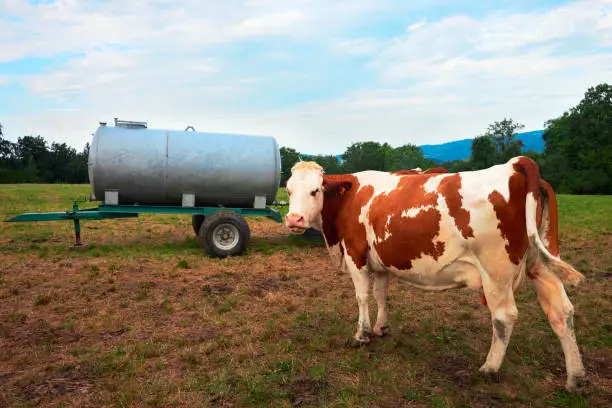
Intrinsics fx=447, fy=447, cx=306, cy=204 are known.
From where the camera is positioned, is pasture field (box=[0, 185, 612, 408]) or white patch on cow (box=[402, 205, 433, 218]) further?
white patch on cow (box=[402, 205, 433, 218])

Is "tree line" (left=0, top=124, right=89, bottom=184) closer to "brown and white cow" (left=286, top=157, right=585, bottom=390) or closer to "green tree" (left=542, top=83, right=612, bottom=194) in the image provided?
"green tree" (left=542, top=83, right=612, bottom=194)

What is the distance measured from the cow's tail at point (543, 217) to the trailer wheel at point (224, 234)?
7024mm

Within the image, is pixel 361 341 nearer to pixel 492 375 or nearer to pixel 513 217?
pixel 492 375

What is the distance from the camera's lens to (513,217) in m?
3.93

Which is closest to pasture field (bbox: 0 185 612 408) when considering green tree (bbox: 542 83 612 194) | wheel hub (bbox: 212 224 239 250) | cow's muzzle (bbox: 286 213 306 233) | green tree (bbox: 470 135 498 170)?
wheel hub (bbox: 212 224 239 250)

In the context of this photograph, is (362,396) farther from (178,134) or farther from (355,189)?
(178,134)

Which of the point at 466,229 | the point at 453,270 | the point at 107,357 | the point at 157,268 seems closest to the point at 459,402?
the point at 453,270

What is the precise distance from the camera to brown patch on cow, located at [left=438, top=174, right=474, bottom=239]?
4043 mm

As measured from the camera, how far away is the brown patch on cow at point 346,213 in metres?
5.02

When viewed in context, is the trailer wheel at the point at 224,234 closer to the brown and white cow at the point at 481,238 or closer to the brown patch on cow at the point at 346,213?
the brown patch on cow at the point at 346,213

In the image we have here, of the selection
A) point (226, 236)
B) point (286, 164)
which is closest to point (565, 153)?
point (286, 164)

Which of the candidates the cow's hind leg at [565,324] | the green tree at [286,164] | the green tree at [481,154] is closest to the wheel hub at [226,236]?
the green tree at [286,164]

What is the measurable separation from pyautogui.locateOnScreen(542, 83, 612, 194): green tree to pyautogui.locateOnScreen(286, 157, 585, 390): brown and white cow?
45804 mm

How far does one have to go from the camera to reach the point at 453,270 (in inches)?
167
